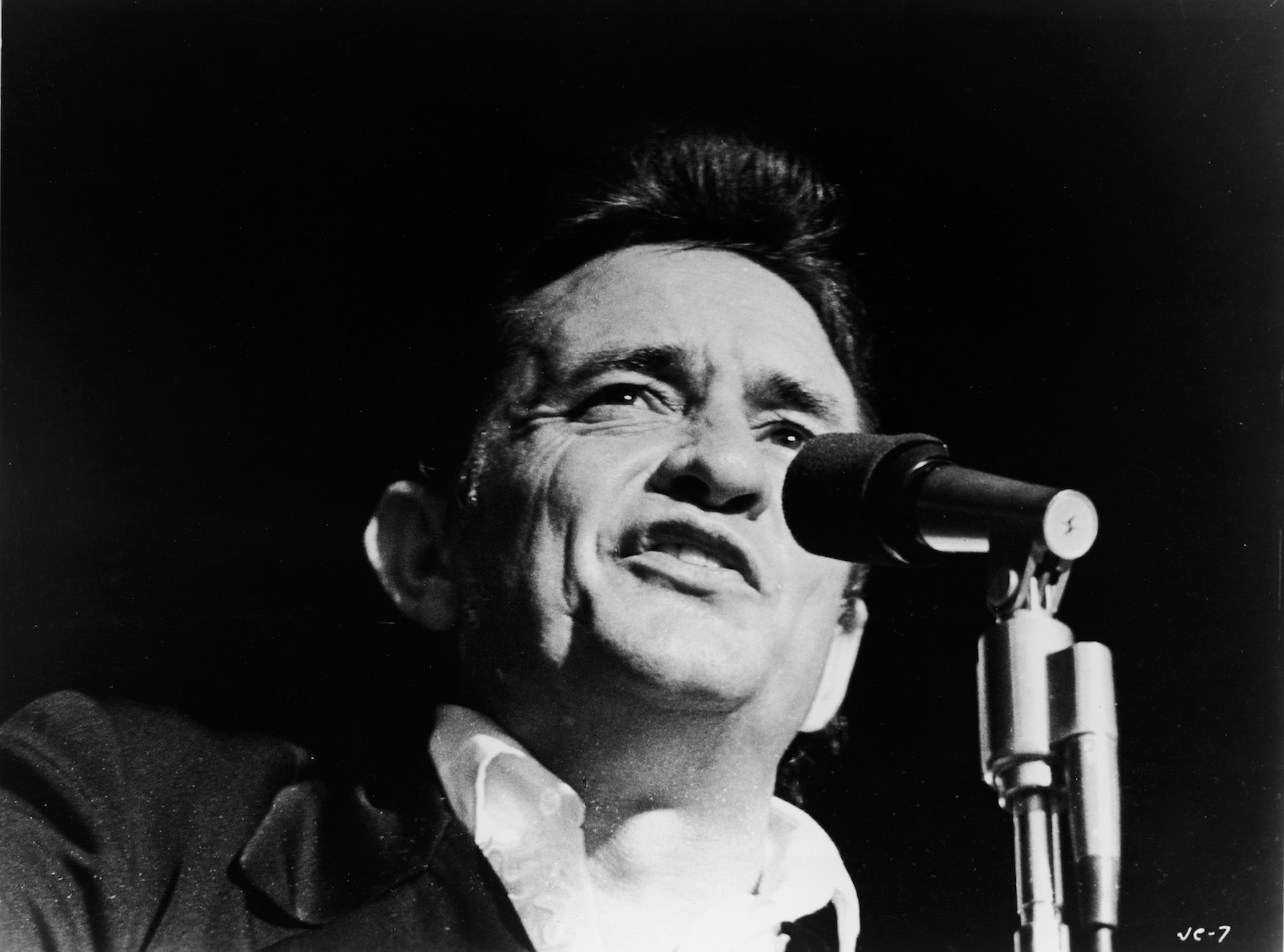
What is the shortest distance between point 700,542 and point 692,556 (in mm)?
21

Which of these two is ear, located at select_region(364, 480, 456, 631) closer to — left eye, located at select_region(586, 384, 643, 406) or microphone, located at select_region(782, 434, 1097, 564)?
left eye, located at select_region(586, 384, 643, 406)

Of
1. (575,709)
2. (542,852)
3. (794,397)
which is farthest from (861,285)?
(542,852)

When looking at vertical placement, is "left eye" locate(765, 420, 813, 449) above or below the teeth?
above

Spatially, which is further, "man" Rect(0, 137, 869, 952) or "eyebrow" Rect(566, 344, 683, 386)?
"eyebrow" Rect(566, 344, 683, 386)

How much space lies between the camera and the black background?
1.96 meters

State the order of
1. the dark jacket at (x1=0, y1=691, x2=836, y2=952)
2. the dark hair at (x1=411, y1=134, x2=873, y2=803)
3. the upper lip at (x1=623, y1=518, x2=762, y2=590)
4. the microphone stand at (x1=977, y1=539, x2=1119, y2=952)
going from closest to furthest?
the microphone stand at (x1=977, y1=539, x2=1119, y2=952) < the dark jacket at (x1=0, y1=691, x2=836, y2=952) < the upper lip at (x1=623, y1=518, x2=762, y2=590) < the dark hair at (x1=411, y1=134, x2=873, y2=803)

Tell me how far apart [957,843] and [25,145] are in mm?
1646

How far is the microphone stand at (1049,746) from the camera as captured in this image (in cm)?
124

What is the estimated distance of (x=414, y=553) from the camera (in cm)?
195

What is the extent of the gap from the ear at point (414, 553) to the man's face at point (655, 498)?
0.04 m

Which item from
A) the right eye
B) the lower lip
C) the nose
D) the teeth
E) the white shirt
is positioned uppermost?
the right eye

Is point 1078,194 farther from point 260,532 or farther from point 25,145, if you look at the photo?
point 25,145

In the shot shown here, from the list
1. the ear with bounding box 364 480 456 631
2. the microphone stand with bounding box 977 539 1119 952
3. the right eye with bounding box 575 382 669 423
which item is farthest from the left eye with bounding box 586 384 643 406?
the microphone stand with bounding box 977 539 1119 952

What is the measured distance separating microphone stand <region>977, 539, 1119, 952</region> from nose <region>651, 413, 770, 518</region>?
601 millimetres
